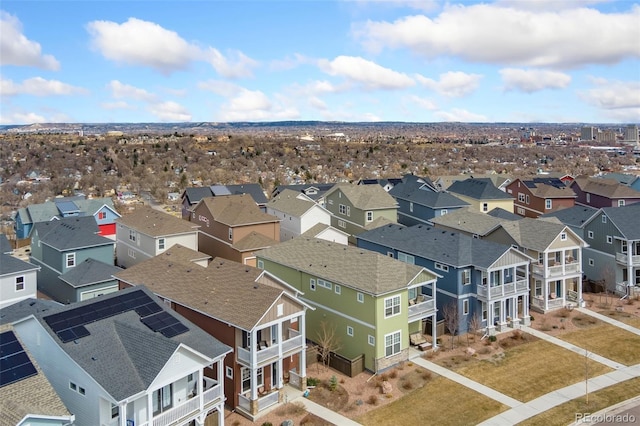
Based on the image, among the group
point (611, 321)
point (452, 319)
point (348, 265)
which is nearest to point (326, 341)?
point (348, 265)

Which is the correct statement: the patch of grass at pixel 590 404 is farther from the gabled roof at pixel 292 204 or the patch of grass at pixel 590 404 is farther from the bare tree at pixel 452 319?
the gabled roof at pixel 292 204

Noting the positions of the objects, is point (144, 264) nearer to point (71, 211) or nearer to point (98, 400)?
point (98, 400)

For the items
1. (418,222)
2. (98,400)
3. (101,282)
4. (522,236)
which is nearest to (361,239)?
(522,236)

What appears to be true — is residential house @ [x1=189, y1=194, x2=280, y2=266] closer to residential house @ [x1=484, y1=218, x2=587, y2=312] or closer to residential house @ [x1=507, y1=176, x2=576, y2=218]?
residential house @ [x1=484, y1=218, x2=587, y2=312]

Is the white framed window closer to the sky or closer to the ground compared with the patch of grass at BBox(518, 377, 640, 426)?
closer to the sky

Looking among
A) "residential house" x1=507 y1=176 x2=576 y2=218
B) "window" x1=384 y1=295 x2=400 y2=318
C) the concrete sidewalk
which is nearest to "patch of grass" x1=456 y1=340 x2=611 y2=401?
"window" x1=384 y1=295 x2=400 y2=318

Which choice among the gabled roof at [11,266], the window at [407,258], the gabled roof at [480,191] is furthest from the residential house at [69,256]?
the gabled roof at [480,191]
